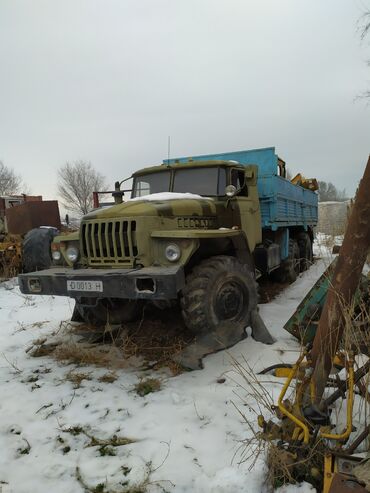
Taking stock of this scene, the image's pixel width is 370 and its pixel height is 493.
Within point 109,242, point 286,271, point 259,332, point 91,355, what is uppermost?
point 109,242

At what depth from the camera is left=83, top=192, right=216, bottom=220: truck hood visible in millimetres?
4043

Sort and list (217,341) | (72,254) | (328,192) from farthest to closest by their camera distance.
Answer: (328,192), (72,254), (217,341)

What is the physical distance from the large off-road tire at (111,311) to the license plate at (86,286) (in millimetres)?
992

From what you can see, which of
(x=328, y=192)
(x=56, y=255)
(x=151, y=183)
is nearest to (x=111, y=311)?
(x=56, y=255)

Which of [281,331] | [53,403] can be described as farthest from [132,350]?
[281,331]

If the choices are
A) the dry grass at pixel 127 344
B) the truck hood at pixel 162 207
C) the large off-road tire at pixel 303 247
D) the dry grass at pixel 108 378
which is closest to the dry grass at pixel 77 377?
the dry grass at pixel 108 378

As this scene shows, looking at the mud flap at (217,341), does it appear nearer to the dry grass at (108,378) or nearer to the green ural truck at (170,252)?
the green ural truck at (170,252)

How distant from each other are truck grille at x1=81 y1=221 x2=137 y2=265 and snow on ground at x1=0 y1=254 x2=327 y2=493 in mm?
1171

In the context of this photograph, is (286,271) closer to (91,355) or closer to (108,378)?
(91,355)

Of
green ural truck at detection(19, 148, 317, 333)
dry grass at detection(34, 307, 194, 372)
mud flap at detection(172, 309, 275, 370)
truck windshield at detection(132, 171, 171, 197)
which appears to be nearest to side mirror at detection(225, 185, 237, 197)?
green ural truck at detection(19, 148, 317, 333)

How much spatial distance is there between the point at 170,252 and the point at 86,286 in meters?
0.91

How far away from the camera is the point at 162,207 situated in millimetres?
4148

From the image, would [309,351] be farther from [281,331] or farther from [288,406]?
[281,331]

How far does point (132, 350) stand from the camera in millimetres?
4176
